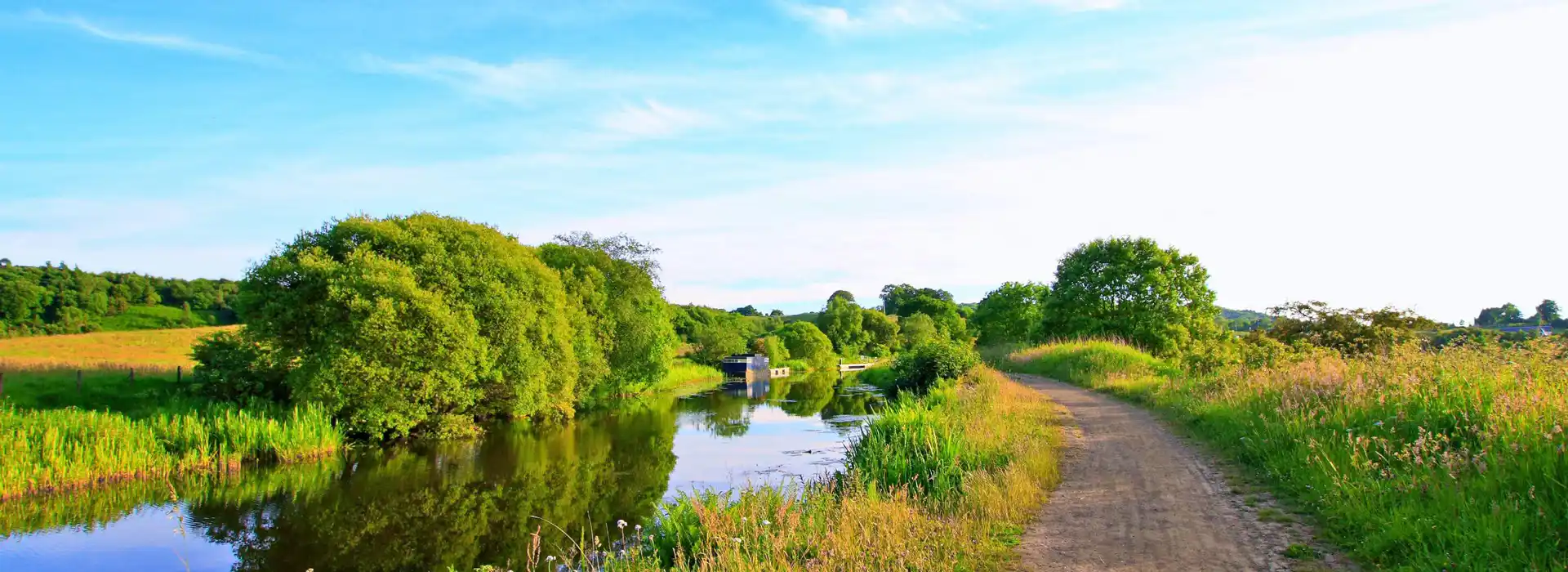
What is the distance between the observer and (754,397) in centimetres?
4512

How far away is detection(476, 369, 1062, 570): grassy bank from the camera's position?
20.7ft

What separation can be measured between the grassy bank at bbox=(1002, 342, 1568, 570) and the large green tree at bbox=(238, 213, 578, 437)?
2059 centimetres

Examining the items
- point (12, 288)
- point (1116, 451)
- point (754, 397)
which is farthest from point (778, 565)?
point (12, 288)

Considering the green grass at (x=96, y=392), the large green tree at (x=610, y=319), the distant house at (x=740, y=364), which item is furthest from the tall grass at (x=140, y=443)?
the distant house at (x=740, y=364)

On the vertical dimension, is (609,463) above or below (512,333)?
below

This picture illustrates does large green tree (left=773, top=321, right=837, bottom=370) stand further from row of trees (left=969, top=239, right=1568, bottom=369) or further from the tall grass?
the tall grass

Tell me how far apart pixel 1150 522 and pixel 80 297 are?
249 feet

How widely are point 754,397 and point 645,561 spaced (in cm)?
3776

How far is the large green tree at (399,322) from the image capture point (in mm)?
21297

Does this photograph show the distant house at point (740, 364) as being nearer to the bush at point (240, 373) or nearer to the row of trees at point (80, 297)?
the row of trees at point (80, 297)

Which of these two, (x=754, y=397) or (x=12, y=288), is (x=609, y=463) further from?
(x=12, y=288)

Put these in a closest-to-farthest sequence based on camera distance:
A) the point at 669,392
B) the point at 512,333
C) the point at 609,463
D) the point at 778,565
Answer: the point at 778,565, the point at 609,463, the point at 512,333, the point at 669,392

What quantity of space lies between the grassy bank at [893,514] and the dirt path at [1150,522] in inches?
14.2

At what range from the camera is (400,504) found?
15312 millimetres
